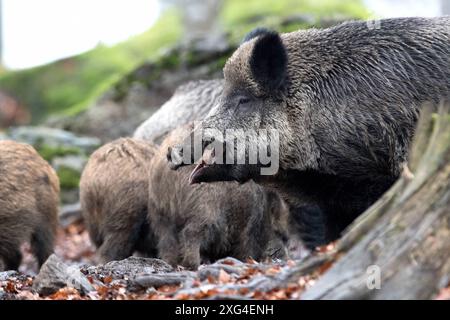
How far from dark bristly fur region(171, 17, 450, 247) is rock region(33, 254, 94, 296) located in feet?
5.50

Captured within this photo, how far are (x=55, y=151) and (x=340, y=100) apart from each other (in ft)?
30.7

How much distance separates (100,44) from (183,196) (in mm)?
20095

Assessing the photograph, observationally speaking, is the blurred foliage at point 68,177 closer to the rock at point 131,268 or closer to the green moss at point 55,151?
the green moss at point 55,151

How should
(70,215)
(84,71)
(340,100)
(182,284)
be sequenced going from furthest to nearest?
(84,71), (70,215), (340,100), (182,284)

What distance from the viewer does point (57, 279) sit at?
282 inches

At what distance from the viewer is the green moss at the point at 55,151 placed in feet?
54.2

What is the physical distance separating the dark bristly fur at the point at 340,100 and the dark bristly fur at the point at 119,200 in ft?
6.45

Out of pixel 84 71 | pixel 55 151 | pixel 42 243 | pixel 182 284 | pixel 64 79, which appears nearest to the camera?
pixel 182 284

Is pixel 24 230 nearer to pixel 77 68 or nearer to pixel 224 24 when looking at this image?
pixel 77 68

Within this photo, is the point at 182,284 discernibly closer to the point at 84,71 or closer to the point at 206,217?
the point at 206,217

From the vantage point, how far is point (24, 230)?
10648 mm

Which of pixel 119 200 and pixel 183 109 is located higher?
pixel 183 109
